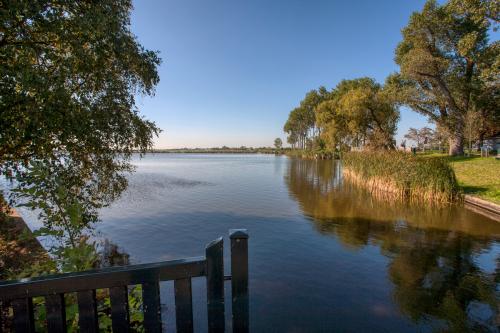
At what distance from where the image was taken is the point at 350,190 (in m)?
19.5

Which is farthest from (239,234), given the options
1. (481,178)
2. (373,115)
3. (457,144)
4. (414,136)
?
(414,136)

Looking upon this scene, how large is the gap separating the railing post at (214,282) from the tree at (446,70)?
102 ft

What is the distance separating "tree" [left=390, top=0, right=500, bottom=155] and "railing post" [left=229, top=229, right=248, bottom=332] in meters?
30.7

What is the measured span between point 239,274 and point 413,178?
15525 millimetres

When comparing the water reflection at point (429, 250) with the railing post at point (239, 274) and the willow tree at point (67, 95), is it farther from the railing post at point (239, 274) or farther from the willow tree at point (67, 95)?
the willow tree at point (67, 95)

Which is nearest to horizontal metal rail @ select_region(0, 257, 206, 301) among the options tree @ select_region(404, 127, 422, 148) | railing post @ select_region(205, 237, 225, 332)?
railing post @ select_region(205, 237, 225, 332)

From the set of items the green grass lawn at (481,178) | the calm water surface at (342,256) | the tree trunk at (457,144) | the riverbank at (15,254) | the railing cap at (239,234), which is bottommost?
the calm water surface at (342,256)

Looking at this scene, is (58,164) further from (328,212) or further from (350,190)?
(350,190)

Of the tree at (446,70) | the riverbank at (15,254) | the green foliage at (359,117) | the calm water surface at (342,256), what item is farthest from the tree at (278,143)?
the riverbank at (15,254)

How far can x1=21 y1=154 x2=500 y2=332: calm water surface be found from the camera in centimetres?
506

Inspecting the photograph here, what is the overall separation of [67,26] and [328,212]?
12.0 meters

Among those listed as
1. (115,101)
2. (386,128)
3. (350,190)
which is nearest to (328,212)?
(350,190)

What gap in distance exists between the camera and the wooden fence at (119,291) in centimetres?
223

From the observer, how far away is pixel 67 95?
5.25m
